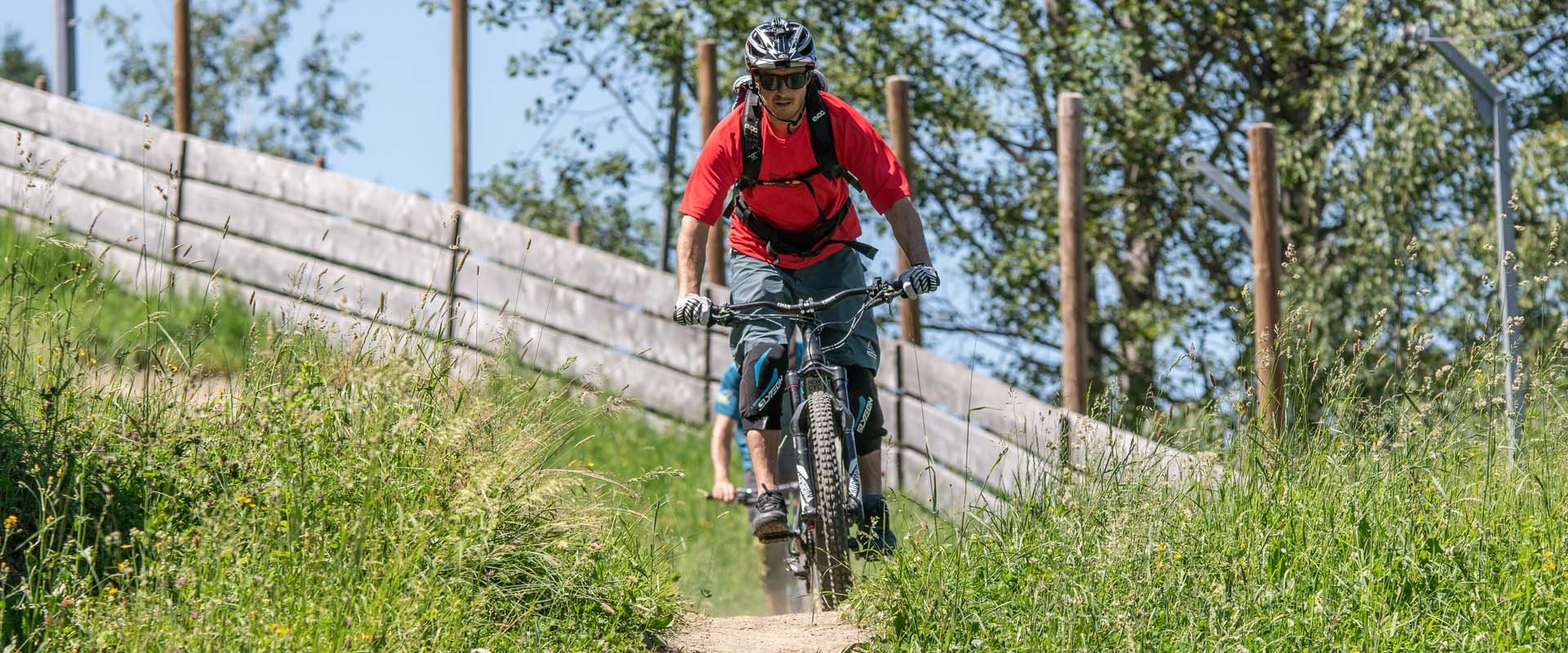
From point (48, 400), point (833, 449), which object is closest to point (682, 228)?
point (833, 449)

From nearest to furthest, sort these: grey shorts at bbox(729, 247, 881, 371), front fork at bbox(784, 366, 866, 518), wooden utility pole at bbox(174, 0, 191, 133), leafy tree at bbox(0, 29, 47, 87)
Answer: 1. front fork at bbox(784, 366, 866, 518)
2. grey shorts at bbox(729, 247, 881, 371)
3. wooden utility pole at bbox(174, 0, 191, 133)
4. leafy tree at bbox(0, 29, 47, 87)

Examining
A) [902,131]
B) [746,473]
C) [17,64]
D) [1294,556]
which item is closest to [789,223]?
[746,473]

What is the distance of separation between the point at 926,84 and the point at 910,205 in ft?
37.9

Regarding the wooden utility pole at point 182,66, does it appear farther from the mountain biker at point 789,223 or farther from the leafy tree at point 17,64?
the leafy tree at point 17,64

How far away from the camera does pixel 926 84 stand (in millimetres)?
16828

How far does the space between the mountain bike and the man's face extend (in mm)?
643

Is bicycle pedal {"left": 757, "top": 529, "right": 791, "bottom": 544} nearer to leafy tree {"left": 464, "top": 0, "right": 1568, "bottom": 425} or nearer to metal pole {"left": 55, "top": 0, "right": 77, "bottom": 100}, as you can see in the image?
leafy tree {"left": 464, "top": 0, "right": 1568, "bottom": 425}

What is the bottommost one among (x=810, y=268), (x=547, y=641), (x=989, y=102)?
(x=547, y=641)

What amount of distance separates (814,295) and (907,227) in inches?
16.9

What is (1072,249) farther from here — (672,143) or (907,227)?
(672,143)

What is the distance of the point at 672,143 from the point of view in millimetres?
Result: 20297

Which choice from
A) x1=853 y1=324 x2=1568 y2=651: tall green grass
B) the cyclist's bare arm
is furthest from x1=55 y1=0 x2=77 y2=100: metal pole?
x1=853 y1=324 x2=1568 y2=651: tall green grass

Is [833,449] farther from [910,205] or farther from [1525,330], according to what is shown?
[1525,330]

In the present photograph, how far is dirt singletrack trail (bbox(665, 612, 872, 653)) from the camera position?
461 cm
